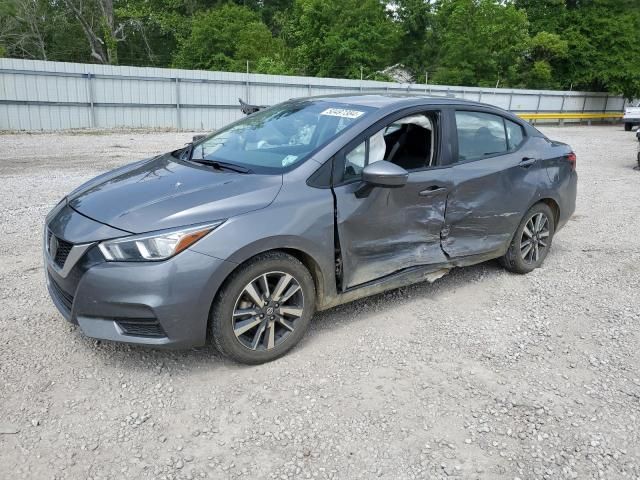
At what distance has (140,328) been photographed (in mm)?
2902

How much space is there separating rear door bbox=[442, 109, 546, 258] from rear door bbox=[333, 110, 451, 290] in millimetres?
178

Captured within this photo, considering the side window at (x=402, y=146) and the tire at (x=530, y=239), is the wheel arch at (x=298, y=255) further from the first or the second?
the tire at (x=530, y=239)

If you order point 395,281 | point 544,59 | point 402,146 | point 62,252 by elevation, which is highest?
point 544,59

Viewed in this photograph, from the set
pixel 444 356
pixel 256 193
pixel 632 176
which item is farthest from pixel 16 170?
pixel 632 176

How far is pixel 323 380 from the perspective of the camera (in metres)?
3.16

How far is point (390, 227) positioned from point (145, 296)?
1.70 metres

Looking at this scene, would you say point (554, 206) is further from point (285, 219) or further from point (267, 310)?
point (267, 310)

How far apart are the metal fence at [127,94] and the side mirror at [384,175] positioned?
1046 centimetres

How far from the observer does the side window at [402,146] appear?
3568 millimetres

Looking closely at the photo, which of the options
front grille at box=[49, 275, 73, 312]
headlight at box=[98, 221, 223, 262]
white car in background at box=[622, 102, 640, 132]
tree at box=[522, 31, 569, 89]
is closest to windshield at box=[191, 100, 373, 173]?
headlight at box=[98, 221, 223, 262]

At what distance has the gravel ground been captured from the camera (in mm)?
2518

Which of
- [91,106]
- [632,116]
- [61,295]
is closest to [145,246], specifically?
[61,295]

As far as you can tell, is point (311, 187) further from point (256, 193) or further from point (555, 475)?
point (555, 475)

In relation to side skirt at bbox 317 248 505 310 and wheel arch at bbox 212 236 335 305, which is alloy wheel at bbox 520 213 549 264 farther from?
wheel arch at bbox 212 236 335 305
